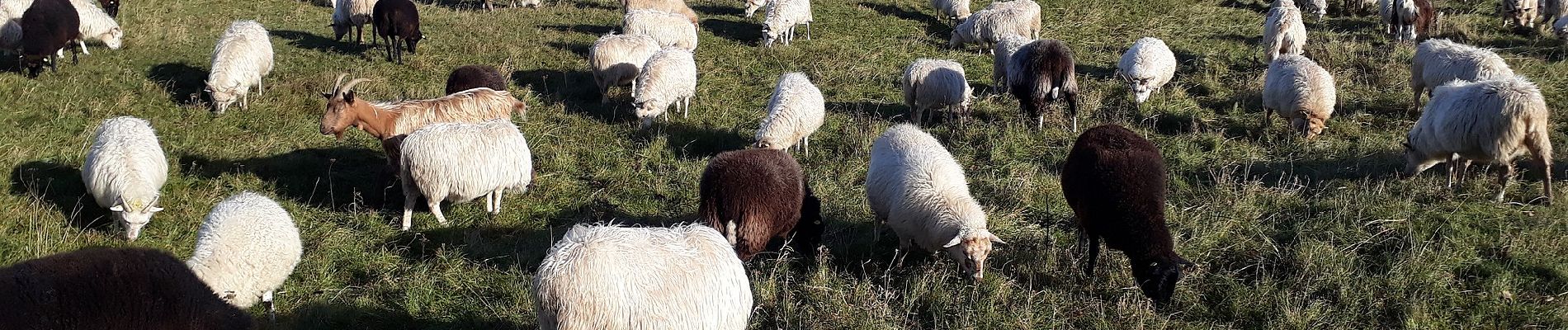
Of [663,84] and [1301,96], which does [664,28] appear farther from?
[1301,96]

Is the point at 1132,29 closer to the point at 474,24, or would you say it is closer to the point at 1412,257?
the point at 1412,257

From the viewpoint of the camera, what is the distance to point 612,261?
4.11 meters

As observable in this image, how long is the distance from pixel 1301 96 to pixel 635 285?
8479 millimetres

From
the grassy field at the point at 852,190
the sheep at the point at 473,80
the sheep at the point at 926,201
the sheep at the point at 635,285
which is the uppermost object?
the sheep at the point at 635,285

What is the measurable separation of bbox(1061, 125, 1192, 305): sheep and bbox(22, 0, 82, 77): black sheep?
12319mm

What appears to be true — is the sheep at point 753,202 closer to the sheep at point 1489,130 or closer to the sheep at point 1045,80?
the sheep at point 1045,80

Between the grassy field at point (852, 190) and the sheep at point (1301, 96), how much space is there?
0.75ft

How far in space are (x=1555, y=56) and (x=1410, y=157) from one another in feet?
25.8

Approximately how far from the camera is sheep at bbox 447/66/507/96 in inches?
404

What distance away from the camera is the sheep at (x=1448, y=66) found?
9.59 m

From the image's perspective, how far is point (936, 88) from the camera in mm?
10500

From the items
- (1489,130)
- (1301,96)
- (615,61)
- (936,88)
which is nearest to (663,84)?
(615,61)

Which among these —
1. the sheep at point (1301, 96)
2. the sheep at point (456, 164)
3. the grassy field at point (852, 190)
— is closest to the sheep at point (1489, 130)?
the grassy field at point (852, 190)

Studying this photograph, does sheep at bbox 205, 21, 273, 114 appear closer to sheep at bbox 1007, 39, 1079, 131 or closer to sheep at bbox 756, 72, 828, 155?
sheep at bbox 756, 72, 828, 155
